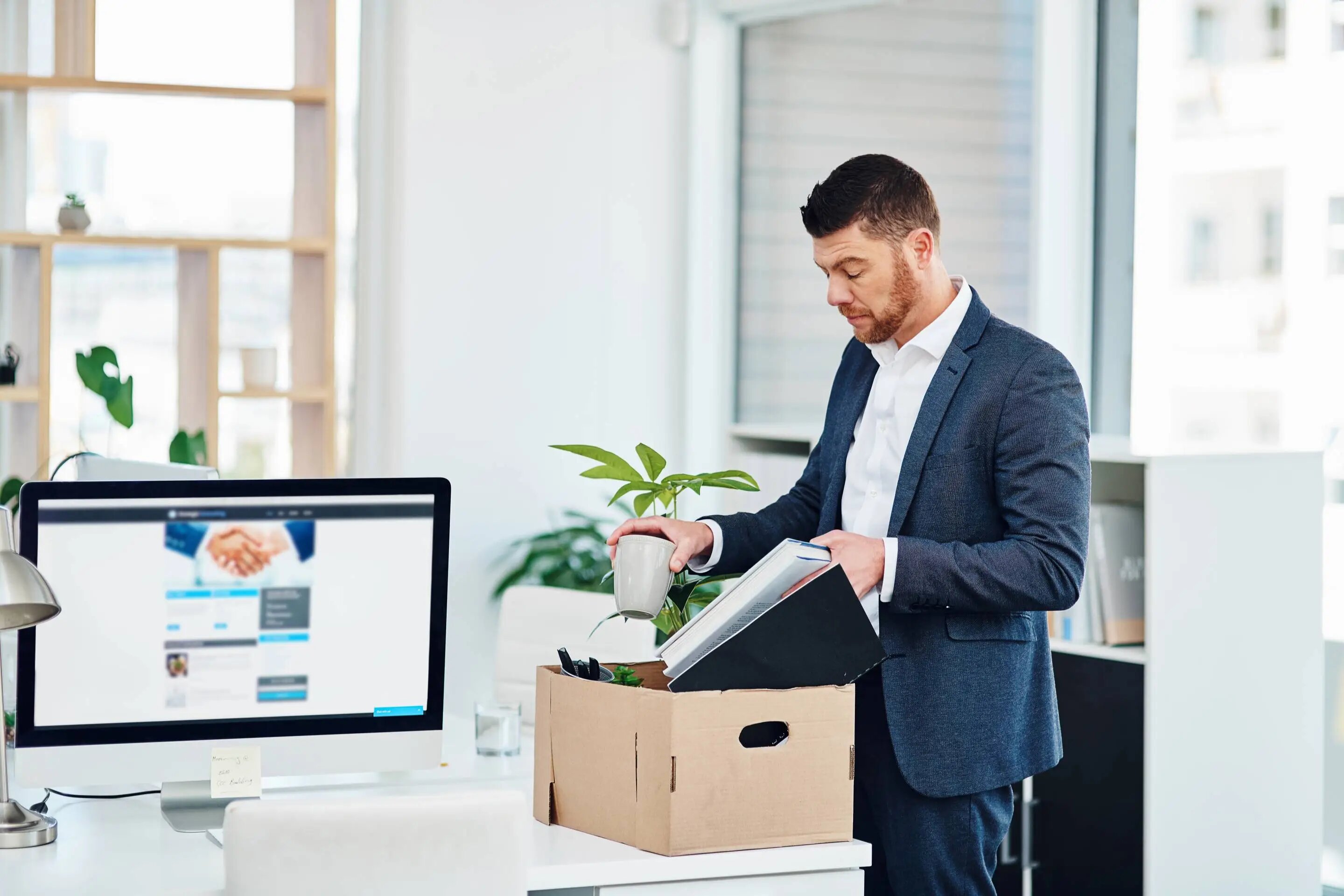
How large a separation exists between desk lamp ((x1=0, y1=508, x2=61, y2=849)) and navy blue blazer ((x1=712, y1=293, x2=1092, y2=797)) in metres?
1.04

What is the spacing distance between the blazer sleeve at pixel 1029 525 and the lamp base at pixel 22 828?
1.09 metres

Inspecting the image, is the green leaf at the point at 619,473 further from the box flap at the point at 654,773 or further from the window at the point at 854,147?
the window at the point at 854,147

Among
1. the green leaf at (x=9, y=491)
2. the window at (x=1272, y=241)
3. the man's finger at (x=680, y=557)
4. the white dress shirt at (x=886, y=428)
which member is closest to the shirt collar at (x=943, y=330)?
the white dress shirt at (x=886, y=428)

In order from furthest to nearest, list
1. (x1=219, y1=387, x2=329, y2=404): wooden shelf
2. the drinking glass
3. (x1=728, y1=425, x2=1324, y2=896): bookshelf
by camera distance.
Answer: (x1=219, y1=387, x2=329, y2=404): wooden shelf < (x1=728, y1=425, x2=1324, y2=896): bookshelf < the drinking glass

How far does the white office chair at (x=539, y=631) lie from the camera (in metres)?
2.97

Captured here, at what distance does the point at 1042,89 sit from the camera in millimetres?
3705

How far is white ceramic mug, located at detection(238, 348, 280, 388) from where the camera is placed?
425 centimetres

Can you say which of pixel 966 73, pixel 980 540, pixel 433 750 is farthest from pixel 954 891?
pixel 966 73

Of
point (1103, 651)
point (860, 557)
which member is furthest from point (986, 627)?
point (1103, 651)

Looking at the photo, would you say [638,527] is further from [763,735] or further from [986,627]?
[986,627]

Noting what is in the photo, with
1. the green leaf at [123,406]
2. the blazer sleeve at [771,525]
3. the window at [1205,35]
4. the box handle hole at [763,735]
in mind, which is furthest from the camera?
the window at [1205,35]

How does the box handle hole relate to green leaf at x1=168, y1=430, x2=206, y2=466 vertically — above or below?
below

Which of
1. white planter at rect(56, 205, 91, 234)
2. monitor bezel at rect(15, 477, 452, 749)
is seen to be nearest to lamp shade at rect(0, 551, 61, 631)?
monitor bezel at rect(15, 477, 452, 749)

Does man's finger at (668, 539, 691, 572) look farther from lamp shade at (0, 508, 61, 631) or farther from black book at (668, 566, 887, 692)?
lamp shade at (0, 508, 61, 631)
